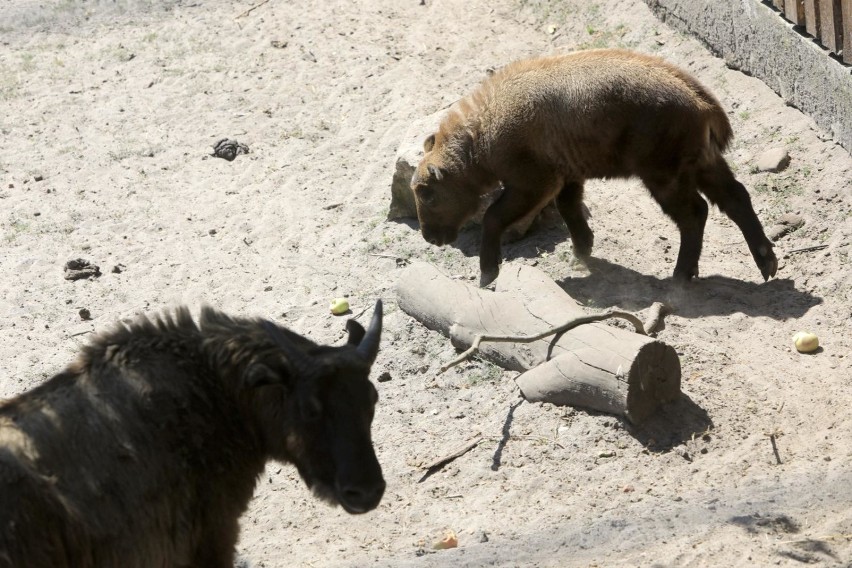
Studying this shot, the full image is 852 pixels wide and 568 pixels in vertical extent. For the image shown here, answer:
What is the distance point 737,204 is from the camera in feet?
27.9

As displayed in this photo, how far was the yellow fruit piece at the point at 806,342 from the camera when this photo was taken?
7344 mm

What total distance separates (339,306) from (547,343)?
81.2 inches

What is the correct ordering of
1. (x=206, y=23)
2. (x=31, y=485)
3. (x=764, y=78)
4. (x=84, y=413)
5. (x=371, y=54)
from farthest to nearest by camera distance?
(x=206, y=23) < (x=371, y=54) < (x=764, y=78) < (x=84, y=413) < (x=31, y=485)

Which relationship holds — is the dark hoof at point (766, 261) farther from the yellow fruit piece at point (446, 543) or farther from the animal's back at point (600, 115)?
the yellow fruit piece at point (446, 543)

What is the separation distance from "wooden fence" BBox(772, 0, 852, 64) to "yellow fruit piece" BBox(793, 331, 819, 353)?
109 inches

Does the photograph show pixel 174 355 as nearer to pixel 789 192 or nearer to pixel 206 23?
pixel 789 192

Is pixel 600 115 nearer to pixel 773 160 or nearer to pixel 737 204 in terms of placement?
pixel 737 204

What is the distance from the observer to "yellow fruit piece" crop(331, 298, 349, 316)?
8.64 metres

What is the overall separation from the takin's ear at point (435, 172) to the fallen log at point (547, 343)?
1.23m

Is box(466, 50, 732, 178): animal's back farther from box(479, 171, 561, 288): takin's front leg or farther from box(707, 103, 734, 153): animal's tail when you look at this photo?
box(479, 171, 561, 288): takin's front leg

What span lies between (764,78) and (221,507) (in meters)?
7.31

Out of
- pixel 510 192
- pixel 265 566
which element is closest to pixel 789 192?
pixel 510 192

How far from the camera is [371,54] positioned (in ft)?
42.6

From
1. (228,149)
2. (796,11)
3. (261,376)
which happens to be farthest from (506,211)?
(261,376)
